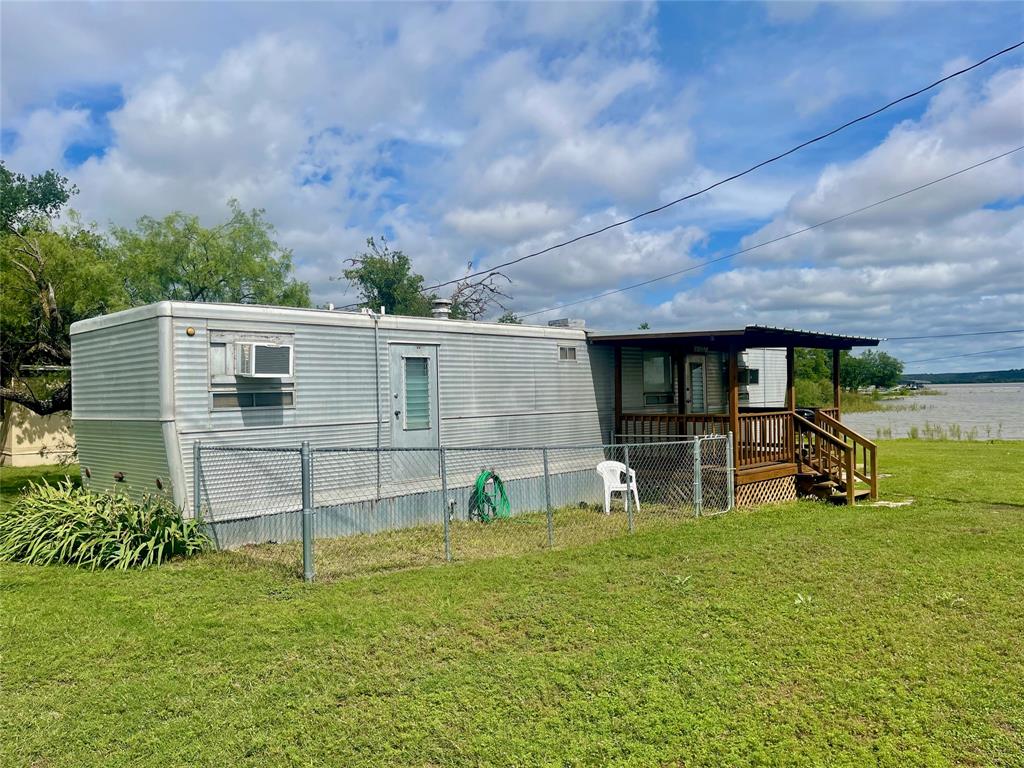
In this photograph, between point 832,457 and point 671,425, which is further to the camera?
point 671,425

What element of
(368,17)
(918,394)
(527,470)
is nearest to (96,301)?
(368,17)

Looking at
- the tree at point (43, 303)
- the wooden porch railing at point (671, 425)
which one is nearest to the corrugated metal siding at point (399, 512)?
the wooden porch railing at point (671, 425)

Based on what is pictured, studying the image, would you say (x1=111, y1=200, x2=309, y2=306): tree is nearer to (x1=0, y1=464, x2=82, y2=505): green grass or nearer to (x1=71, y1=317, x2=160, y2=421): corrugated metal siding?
(x1=0, y1=464, x2=82, y2=505): green grass

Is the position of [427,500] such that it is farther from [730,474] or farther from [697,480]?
[730,474]

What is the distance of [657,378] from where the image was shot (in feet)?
46.0

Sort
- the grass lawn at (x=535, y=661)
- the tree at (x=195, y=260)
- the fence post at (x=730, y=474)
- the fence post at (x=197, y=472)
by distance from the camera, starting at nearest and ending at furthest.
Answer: the grass lawn at (x=535, y=661) < the fence post at (x=197, y=472) < the fence post at (x=730, y=474) < the tree at (x=195, y=260)

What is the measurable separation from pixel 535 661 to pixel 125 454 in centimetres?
608

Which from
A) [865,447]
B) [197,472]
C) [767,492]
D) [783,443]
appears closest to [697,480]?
[767,492]

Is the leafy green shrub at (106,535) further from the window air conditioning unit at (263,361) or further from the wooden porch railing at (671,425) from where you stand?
the wooden porch railing at (671,425)

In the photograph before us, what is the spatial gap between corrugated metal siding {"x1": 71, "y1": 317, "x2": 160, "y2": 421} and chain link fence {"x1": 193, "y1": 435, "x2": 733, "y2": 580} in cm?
95

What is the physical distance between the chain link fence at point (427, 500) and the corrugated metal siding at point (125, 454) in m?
0.53

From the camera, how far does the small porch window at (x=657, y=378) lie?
45.2 ft

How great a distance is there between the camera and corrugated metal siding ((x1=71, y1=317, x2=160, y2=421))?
7.92 meters

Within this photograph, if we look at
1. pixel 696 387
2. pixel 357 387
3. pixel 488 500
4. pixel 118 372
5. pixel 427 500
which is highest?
pixel 118 372
